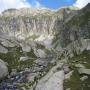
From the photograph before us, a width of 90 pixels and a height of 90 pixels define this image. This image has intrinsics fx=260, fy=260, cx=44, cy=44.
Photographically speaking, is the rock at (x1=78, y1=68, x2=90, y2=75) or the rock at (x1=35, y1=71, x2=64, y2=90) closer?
the rock at (x1=35, y1=71, x2=64, y2=90)

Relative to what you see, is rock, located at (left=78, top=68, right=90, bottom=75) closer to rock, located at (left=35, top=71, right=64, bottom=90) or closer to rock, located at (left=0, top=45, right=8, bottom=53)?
rock, located at (left=35, top=71, right=64, bottom=90)

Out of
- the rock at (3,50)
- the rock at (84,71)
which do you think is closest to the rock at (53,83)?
the rock at (84,71)

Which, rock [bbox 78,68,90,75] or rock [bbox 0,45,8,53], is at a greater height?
rock [bbox 0,45,8,53]

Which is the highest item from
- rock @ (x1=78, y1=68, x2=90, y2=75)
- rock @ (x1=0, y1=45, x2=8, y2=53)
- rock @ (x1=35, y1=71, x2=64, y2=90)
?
rock @ (x1=0, y1=45, x2=8, y2=53)

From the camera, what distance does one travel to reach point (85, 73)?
132ft

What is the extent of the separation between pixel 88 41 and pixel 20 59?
28428 mm

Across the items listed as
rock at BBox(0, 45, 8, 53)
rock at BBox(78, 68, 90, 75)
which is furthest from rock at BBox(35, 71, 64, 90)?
rock at BBox(0, 45, 8, 53)

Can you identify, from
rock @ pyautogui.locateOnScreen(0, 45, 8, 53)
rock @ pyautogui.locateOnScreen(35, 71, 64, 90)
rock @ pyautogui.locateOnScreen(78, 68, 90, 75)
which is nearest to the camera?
rock @ pyautogui.locateOnScreen(35, 71, 64, 90)

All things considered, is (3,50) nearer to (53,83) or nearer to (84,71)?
(53,83)

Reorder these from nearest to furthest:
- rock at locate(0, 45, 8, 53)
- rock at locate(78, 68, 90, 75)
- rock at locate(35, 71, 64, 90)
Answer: rock at locate(35, 71, 64, 90)
rock at locate(78, 68, 90, 75)
rock at locate(0, 45, 8, 53)

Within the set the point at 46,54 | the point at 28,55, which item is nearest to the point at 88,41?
the point at 28,55

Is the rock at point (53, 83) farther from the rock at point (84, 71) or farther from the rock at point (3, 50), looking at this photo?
the rock at point (3, 50)

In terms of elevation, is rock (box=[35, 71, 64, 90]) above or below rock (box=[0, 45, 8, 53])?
below

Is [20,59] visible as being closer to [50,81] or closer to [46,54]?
[46,54]
